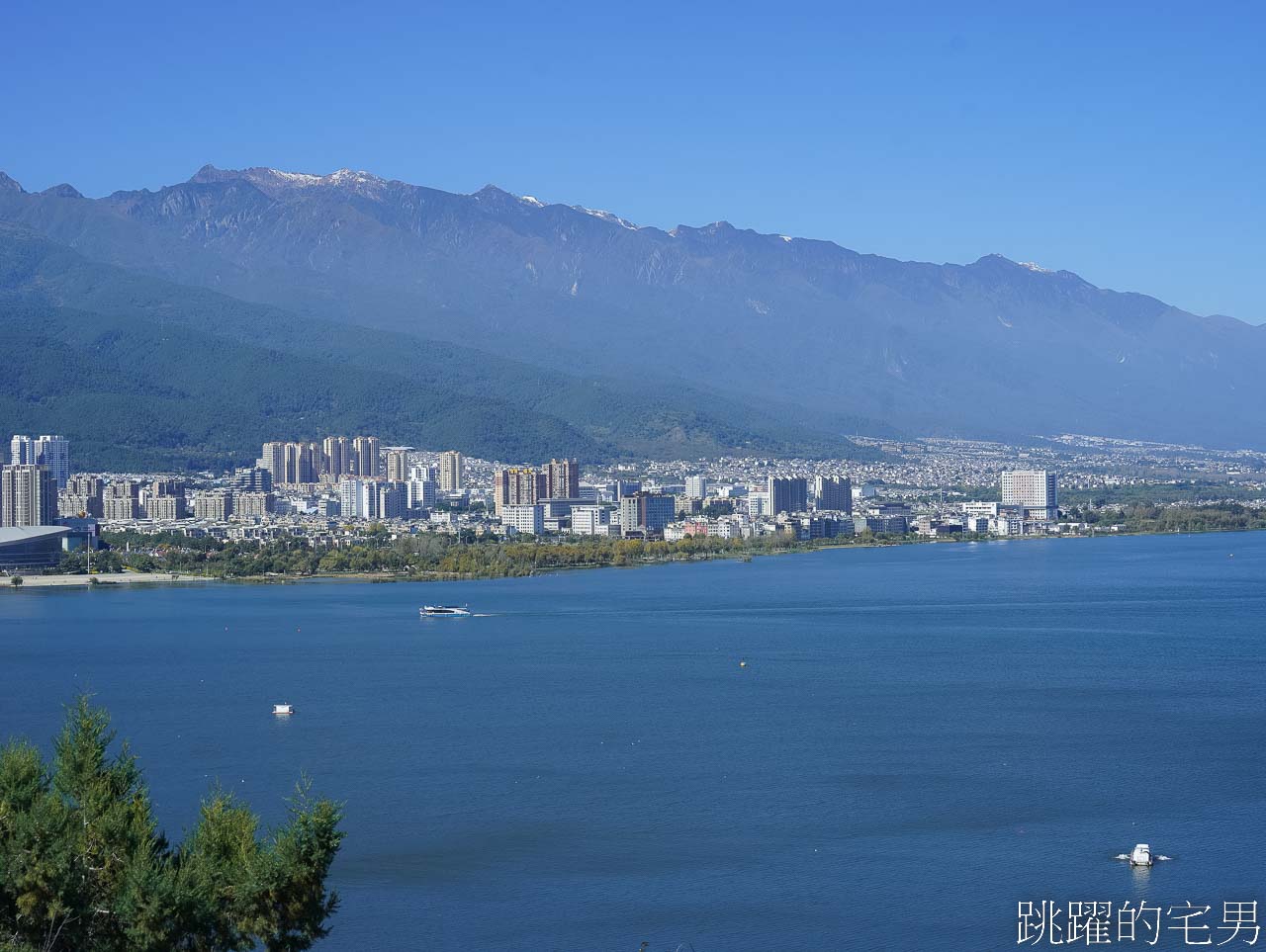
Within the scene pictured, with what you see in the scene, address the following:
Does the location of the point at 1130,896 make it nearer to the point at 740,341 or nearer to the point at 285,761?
the point at 285,761

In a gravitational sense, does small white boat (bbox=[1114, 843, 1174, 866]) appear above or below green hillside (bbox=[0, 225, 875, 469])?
below

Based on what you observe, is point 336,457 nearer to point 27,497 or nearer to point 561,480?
point 561,480

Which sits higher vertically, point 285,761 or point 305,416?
point 305,416

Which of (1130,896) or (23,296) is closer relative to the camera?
(1130,896)

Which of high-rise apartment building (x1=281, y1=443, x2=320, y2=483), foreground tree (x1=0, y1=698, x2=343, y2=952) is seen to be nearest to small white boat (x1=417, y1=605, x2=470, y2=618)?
foreground tree (x1=0, y1=698, x2=343, y2=952)

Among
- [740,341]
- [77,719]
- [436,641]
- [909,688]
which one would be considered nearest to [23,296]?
[740,341]

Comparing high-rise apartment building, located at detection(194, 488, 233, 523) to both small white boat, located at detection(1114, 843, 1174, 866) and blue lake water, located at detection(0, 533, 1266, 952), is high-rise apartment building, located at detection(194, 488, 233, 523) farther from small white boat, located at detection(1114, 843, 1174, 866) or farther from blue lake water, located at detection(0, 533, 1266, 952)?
small white boat, located at detection(1114, 843, 1174, 866)

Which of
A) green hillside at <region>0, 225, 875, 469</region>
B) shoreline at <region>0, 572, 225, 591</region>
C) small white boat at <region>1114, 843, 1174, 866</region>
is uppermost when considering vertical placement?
green hillside at <region>0, 225, 875, 469</region>
